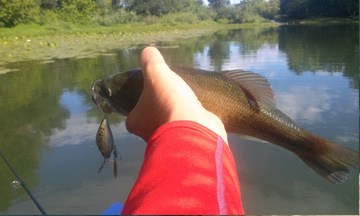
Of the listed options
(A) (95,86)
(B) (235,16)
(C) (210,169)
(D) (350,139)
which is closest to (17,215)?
(A) (95,86)

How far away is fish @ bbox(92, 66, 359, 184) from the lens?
1.49 meters

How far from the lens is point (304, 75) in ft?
18.0

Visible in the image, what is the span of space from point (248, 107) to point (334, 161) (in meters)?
0.53

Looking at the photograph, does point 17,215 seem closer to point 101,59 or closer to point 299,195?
point 299,195

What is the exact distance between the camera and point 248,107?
155cm

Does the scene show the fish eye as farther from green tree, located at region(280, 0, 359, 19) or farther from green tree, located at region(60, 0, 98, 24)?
green tree, located at region(280, 0, 359, 19)

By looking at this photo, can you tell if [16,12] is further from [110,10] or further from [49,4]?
[110,10]

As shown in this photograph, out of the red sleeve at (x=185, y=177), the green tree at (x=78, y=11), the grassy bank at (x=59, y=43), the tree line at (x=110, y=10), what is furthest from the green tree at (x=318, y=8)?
the red sleeve at (x=185, y=177)

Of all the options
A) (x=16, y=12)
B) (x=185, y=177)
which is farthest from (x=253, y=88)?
(x=16, y=12)

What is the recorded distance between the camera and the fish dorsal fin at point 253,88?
1.53 m

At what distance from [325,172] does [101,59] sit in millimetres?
7784

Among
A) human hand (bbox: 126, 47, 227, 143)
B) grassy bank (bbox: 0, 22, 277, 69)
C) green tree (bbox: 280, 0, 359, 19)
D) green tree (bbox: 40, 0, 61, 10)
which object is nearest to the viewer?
human hand (bbox: 126, 47, 227, 143)

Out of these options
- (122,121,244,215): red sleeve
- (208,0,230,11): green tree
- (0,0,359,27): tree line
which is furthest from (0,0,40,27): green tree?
(208,0,230,11): green tree

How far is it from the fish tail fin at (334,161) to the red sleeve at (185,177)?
3.06ft
